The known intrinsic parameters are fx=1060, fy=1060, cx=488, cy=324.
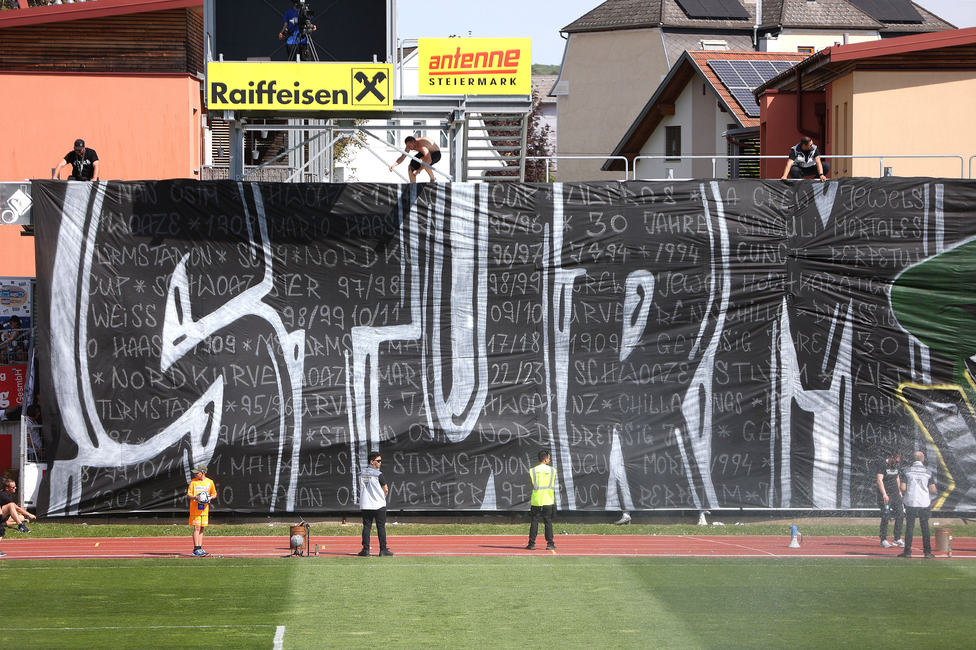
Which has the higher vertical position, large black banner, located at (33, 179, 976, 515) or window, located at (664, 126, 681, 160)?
window, located at (664, 126, 681, 160)

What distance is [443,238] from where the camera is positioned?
2067 cm

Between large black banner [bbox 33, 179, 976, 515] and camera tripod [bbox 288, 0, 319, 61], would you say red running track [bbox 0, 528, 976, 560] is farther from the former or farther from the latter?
camera tripod [bbox 288, 0, 319, 61]

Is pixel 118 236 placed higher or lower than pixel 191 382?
higher

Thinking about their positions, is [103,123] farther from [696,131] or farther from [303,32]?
[696,131]

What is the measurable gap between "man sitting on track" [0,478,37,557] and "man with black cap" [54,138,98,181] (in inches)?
236

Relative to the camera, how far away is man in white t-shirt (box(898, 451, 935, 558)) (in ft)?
57.7

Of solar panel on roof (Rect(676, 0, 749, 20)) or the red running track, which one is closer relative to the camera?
the red running track

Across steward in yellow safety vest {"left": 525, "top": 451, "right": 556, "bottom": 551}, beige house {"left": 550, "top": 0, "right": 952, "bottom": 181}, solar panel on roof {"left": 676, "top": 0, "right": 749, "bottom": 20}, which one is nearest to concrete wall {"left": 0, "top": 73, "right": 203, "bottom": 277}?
steward in yellow safety vest {"left": 525, "top": 451, "right": 556, "bottom": 551}

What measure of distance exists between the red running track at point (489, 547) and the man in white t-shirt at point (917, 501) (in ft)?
1.27

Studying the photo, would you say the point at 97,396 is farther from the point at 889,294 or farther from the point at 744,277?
the point at 889,294

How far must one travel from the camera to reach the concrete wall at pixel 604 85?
166 ft

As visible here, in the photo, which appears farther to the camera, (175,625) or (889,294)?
(889,294)

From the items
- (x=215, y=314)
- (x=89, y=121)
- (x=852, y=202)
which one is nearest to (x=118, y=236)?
(x=215, y=314)

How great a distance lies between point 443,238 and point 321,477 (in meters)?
5.16
